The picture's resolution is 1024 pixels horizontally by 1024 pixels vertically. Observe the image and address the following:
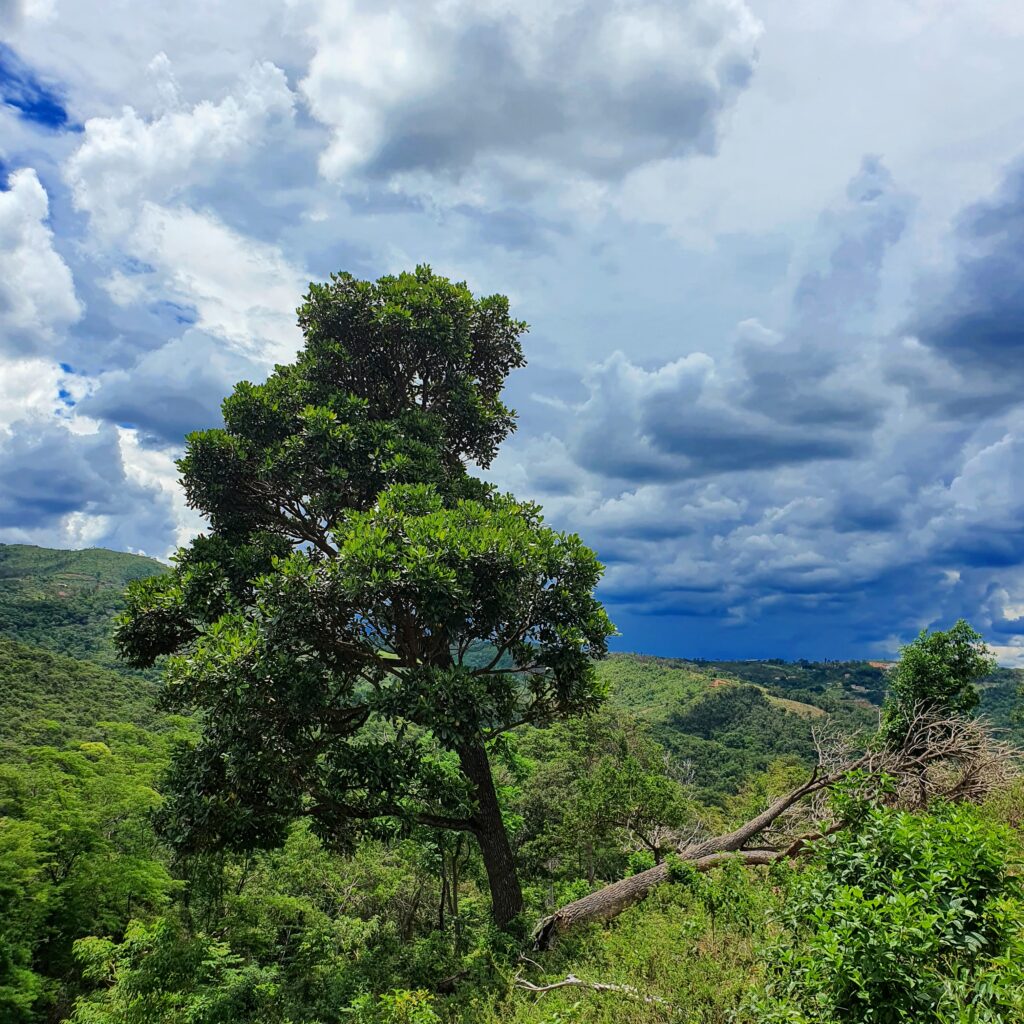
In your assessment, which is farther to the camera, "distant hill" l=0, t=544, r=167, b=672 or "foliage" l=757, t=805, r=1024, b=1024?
"distant hill" l=0, t=544, r=167, b=672

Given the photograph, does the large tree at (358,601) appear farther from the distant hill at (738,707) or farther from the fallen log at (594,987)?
the distant hill at (738,707)

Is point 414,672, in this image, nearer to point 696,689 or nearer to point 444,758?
point 444,758

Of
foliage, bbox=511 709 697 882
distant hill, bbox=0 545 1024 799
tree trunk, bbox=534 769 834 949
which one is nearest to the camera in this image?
tree trunk, bbox=534 769 834 949

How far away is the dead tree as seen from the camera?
11.9 metres

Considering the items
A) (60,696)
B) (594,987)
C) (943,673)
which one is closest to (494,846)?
(594,987)

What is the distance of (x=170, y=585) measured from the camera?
10336 mm

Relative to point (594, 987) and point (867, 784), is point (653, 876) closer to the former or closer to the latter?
point (867, 784)

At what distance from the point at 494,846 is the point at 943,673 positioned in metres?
16.3

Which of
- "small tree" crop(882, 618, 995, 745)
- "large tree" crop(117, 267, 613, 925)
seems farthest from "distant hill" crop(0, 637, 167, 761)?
"small tree" crop(882, 618, 995, 745)

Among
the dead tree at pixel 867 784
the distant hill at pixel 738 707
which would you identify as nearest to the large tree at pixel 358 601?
the dead tree at pixel 867 784

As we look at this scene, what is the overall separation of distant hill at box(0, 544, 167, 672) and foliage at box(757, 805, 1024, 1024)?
6013 centimetres

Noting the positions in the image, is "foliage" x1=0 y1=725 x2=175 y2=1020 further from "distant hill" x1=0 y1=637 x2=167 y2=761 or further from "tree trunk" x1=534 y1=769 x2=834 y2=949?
"distant hill" x1=0 y1=637 x2=167 y2=761

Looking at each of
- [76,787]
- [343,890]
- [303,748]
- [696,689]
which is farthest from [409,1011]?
[696,689]

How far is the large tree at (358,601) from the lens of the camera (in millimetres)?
8578
